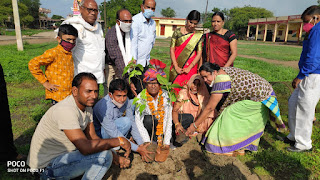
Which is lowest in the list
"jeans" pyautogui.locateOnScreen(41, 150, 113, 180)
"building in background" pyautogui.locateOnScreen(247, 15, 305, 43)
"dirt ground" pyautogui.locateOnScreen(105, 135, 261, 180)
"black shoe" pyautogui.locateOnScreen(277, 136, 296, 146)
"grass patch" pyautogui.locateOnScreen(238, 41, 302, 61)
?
"dirt ground" pyautogui.locateOnScreen(105, 135, 261, 180)

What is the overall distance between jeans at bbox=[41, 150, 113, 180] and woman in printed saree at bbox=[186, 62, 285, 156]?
4.39 ft

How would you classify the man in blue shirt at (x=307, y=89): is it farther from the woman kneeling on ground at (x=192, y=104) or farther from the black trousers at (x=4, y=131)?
the black trousers at (x=4, y=131)

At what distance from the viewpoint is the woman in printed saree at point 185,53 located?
387 centimetres

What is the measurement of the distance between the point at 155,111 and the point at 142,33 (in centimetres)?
167

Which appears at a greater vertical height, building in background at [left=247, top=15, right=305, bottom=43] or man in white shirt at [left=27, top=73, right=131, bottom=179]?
building in background at [left=247, top=15, right=305, bottom=43]

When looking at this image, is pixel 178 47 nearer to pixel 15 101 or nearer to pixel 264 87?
pixel 264 87

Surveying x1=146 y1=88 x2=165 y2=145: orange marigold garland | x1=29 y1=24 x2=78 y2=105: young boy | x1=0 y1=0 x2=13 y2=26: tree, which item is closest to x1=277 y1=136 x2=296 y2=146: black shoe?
x1=146 y1=88 x2=165 y2=145: orange marigold garland

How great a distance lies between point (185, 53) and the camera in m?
3.94

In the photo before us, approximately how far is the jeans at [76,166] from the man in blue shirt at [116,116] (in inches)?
23.2

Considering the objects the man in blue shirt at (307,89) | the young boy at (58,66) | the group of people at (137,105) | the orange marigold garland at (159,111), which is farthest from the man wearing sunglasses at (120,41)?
the man in blue shirt at (307,89)

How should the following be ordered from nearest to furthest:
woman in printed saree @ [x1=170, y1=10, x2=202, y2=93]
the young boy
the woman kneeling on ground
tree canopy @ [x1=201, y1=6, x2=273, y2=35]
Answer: the young boy < the woman kneeling on ground < woman in printed saree @ [x1=170, y1=10, x2=202, y2=93] < tree canopy @ [x1=201, y1=6, x2=273, y2=35]

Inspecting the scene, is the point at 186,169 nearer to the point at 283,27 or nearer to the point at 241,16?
the point at 283,27

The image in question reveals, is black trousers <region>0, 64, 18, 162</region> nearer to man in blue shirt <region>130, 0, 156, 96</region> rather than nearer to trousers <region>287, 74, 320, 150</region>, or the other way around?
man in blue shirt <region>130, 0, 156, 96</region>

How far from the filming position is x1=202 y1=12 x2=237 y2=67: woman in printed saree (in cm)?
365
